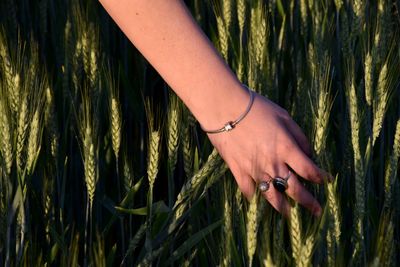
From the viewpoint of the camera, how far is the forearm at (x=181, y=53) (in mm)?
1171

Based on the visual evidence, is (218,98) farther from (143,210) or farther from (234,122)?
(143,210)

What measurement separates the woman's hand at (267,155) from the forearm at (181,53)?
0.03m

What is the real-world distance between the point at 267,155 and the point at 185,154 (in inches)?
7.2

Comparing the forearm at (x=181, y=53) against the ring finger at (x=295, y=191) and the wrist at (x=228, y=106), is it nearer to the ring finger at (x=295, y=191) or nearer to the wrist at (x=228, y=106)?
the wrist at (x=228, y=106)

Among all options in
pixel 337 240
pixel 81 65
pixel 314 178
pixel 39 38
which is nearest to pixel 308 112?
pixel 314 178

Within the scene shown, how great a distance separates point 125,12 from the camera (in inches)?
45.7

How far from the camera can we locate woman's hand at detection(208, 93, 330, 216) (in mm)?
1211

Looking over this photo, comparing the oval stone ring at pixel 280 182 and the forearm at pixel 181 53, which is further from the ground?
the forearm at pixel 181 53

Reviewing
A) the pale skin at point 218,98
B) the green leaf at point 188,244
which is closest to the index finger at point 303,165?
the pale skin at point 218,98

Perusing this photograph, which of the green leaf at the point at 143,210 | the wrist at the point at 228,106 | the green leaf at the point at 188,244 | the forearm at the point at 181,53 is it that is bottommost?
the green leaf at the point at 188,244

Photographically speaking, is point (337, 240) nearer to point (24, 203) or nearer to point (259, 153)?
point (259, 153)

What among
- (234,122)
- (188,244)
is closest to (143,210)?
(188,244)

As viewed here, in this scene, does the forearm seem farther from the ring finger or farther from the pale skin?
the ring finger

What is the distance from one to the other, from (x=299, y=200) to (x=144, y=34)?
31cm
